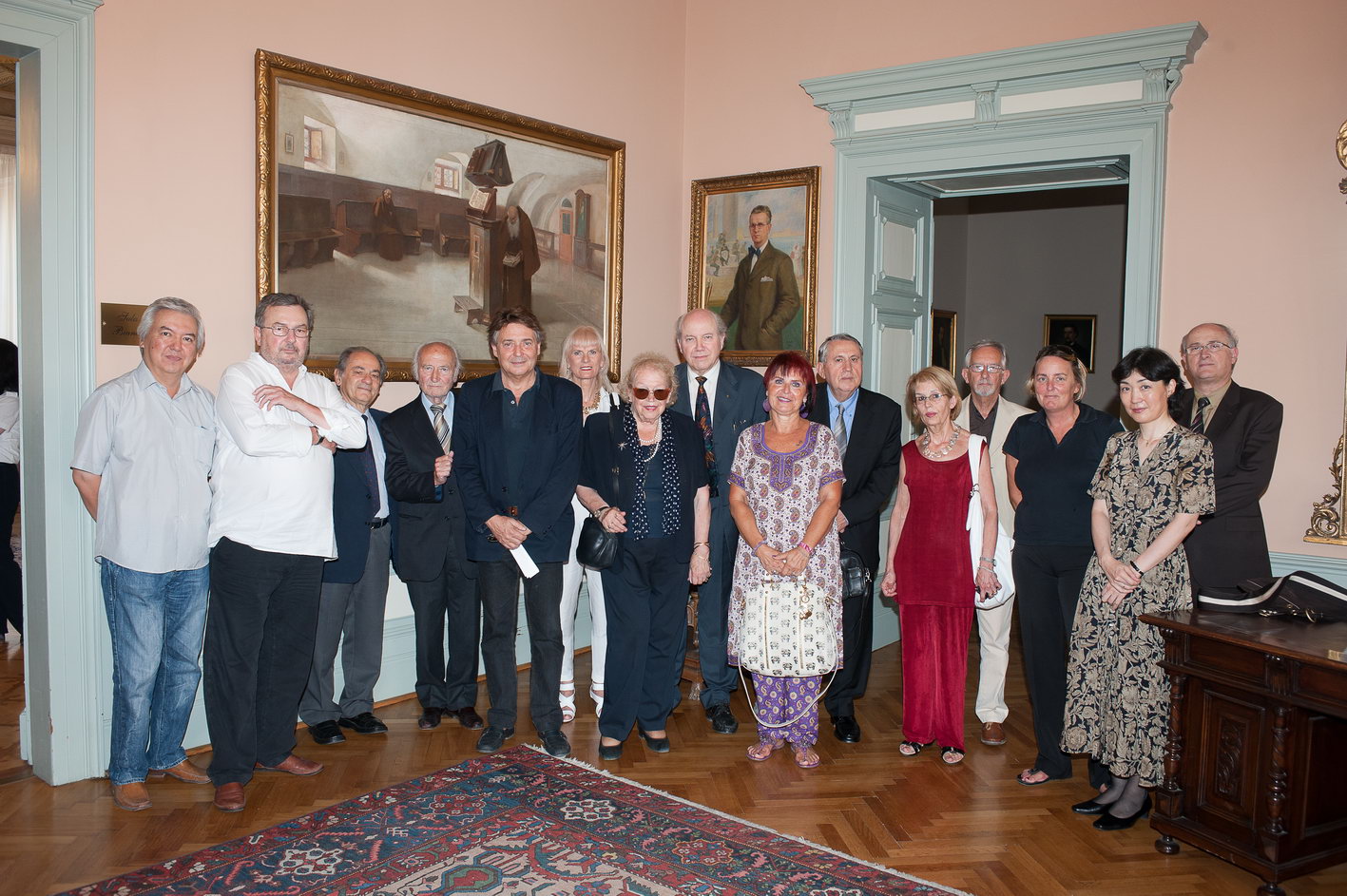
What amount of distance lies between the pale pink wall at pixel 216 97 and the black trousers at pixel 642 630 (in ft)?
5.55

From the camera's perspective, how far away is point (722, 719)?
4.79 meters

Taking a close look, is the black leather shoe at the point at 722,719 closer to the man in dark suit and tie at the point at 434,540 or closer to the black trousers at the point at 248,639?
the man in dark suit and tie at the point at 434,540

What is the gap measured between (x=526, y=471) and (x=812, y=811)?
174 centimetres

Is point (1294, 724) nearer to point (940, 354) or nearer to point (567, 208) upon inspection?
point (567, 208)

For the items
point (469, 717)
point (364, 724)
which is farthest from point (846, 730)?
point (364, 724)

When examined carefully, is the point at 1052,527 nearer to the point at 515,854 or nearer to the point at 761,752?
the point at 761,752

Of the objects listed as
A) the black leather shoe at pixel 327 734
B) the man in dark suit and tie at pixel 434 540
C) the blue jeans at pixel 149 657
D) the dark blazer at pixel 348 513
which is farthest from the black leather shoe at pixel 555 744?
the blue jeans at pixel 149 657

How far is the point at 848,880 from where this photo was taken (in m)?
3.32

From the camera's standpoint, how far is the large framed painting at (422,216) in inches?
184

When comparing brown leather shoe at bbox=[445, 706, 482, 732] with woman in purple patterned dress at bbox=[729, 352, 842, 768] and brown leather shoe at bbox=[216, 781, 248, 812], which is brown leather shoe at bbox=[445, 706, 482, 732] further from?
woman in purple patterned dress at bbox=[729, 352, 842, 768]

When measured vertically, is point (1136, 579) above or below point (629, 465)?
below

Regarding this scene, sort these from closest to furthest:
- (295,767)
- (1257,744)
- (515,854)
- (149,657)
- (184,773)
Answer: (1257,744), (515,854), (149,657), (184,773), (295,767)

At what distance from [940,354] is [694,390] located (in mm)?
6950

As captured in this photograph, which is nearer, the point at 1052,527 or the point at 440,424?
the point at 1052,527
